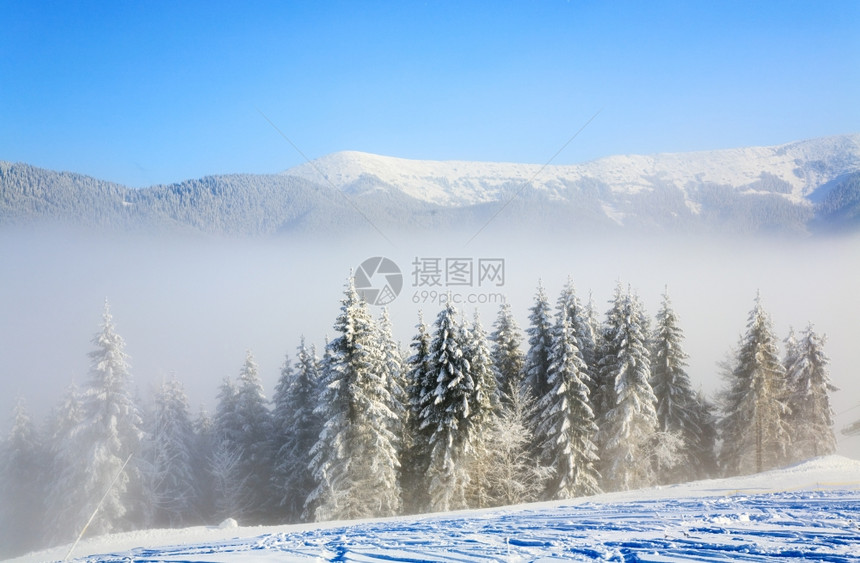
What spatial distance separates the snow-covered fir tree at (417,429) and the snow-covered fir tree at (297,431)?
8073mm

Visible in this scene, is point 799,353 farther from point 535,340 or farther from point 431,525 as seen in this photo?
point 431,525

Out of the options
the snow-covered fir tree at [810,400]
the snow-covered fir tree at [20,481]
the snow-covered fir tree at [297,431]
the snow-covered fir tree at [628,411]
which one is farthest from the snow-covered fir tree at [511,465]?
the snow-covered fir tree at [20,481]

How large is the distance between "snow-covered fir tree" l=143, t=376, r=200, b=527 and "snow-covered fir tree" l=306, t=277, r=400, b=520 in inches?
648

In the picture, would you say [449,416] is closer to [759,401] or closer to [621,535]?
[621,535]

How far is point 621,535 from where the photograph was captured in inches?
360

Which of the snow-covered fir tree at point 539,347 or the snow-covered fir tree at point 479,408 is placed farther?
the snow-covered fir tree at point 539,347

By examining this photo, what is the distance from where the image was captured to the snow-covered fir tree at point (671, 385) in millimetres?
33688

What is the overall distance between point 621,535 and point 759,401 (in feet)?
98.5

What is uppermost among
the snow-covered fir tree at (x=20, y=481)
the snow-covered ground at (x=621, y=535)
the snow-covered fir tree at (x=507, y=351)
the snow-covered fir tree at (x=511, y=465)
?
the snow-covered fir tree at (x=507, y=351)

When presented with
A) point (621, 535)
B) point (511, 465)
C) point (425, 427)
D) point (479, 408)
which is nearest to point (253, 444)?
point (425, 427)

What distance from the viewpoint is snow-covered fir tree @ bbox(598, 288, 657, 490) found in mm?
30047

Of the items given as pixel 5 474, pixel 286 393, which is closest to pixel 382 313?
pixel 286 393

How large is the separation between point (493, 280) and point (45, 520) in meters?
41.7

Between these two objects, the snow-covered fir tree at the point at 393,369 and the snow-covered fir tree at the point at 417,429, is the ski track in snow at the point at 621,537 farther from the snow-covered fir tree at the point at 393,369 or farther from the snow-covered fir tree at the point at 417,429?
the snow-covered fir tree at the point at 393,369
